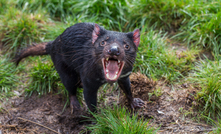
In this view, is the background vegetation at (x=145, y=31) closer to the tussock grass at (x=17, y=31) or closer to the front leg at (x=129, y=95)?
the tussock grass at (x=17, y=31)

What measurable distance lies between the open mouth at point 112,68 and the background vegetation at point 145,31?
1186 millimetres

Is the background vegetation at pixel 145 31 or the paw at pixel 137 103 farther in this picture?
the background vegetation at pixel 145 31

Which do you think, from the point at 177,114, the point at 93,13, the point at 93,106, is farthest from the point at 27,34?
the point at 177,114

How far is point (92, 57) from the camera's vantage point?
2.96m

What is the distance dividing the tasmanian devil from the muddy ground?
0.20 metres

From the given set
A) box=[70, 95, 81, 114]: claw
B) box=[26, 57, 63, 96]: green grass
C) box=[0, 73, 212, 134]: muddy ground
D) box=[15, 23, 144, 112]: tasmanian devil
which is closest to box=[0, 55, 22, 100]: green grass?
box=[0, 73, 212, 134]: muddy ground

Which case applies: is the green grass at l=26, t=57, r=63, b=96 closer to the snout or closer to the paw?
the paw

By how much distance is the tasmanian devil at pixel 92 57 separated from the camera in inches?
109

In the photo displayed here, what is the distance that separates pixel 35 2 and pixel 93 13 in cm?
126

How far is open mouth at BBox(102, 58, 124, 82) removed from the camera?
108 inches

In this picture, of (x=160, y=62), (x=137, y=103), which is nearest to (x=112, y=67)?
(x=137, y=103)

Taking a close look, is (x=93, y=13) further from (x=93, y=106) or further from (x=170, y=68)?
(x=93, y=106)

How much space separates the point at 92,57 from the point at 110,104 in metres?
1.06

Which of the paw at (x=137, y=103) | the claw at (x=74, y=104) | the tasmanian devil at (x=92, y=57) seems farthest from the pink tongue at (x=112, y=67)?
the claw at (x=74, y=104)
